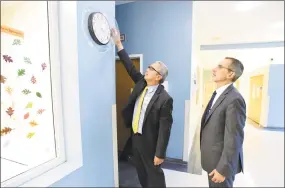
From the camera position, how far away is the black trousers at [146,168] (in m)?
1.19

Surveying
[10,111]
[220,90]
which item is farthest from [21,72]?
[220,90]

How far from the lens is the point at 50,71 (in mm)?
1044

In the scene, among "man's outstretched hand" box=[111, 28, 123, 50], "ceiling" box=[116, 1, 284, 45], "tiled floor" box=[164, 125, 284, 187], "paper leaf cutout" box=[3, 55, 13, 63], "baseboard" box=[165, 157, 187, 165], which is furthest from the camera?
"ceiling" box=[116, 1, 284, 45]

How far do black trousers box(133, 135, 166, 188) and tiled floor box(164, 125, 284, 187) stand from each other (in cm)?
12

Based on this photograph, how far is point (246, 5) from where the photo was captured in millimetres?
1992

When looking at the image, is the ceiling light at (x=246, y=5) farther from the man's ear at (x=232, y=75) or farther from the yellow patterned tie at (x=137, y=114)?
the yellow patterned tie at (x=137, y=114)

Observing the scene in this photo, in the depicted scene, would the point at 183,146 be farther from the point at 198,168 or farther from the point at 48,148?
the point at 48,148

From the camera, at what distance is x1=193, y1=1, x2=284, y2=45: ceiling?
1939mm

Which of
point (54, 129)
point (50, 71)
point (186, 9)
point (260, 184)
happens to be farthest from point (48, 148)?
point (260, 184)

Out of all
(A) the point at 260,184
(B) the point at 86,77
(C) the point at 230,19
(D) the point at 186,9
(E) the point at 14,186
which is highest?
(C) the point at 230,19

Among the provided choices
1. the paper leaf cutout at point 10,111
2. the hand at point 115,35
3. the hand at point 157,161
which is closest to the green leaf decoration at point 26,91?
the paper leaf cutout at point 10,111

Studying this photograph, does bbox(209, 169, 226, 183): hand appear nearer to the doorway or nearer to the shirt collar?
the shirt collar

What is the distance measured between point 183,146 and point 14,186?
3.52 ft

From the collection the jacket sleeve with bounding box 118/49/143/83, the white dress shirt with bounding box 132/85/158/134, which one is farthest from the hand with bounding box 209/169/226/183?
the jacket sleeve with bounding box 118/49/143/83
